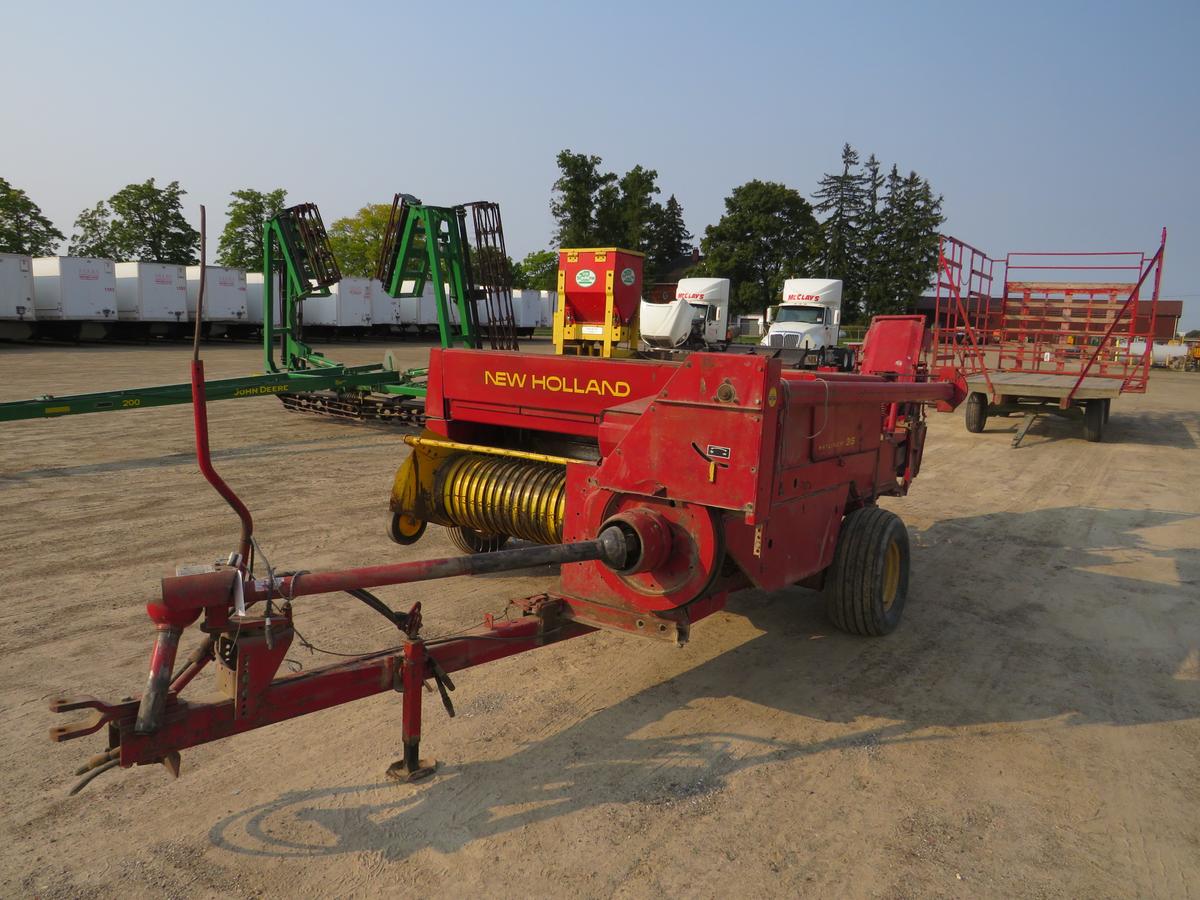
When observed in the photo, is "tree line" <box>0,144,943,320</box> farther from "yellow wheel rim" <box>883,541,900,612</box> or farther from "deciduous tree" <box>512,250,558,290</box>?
"yellow wheel rim" <box>883,541,900,612</box>

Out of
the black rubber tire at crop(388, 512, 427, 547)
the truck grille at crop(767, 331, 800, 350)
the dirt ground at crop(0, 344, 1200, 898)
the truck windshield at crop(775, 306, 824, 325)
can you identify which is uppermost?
the truck windshield at crop(775, 306, 824, 325)

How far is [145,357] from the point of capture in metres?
23.1

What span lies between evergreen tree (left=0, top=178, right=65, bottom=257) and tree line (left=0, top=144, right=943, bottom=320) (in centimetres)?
6

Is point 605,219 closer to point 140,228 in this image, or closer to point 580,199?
point 580,199

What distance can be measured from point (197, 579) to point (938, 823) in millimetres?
2816

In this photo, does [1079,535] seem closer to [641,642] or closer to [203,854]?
[641,642]

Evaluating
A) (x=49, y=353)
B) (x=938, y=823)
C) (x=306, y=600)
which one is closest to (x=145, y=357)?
(x=49, y=353)

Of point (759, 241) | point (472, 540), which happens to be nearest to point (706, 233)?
point (759, 241)

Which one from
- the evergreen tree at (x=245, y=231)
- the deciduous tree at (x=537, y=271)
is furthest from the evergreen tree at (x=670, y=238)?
the evergreen tree at (x=245, y=231)

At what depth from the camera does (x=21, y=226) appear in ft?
134

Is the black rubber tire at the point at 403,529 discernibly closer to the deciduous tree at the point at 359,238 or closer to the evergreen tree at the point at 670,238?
the deciduous tree at the point at 359,238

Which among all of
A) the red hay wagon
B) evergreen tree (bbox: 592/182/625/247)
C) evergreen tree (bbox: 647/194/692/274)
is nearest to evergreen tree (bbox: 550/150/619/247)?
evergreen tree (bbox: 592/182/625/247)

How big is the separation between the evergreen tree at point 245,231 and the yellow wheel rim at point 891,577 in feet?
155

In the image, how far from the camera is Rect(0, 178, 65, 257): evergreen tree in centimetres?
3994
